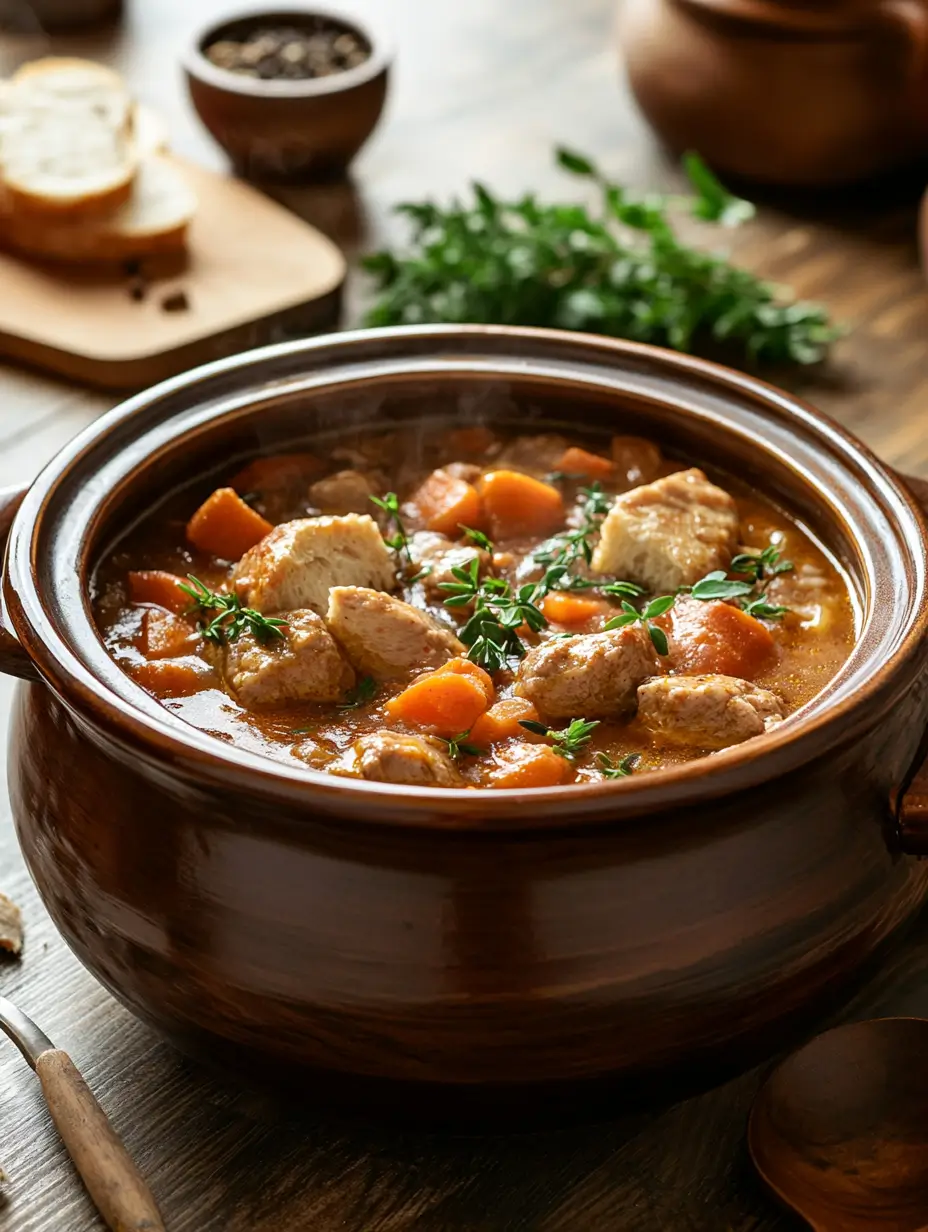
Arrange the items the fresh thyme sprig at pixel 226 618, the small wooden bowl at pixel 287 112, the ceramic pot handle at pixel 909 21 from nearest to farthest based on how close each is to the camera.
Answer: the fresh thyme sprig at pixel 226 618
the ceramic pot handle at pixel 909 21
the small wooden bowl at pixel 287 112

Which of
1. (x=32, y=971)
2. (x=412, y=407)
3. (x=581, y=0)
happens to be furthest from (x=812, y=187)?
(x=32, y=971)

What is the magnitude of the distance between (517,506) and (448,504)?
0.37 feet

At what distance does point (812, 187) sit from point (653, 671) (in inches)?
117

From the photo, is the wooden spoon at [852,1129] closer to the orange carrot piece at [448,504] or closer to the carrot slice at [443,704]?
the carrot slice at [443,704]

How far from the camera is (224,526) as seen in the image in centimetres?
244

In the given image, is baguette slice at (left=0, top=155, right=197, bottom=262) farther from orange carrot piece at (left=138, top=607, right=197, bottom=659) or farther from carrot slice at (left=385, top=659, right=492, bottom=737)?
carrot slice at (left=385, top=659, right=492, bottom=737)

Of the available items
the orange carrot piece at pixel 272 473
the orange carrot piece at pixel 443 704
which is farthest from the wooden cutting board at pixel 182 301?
the orange carrot piece at pixel 443 704

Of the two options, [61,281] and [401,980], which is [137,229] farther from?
[401,980]

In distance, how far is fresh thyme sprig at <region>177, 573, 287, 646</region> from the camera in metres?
2.16

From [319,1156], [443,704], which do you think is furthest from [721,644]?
[319,1156]

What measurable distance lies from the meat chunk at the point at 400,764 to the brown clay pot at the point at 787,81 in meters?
3.10

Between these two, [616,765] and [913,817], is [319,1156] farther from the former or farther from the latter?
[913,817]

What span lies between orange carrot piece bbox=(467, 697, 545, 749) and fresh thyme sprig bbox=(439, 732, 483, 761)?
1 cm

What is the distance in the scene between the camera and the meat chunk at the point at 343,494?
256 centimetres
